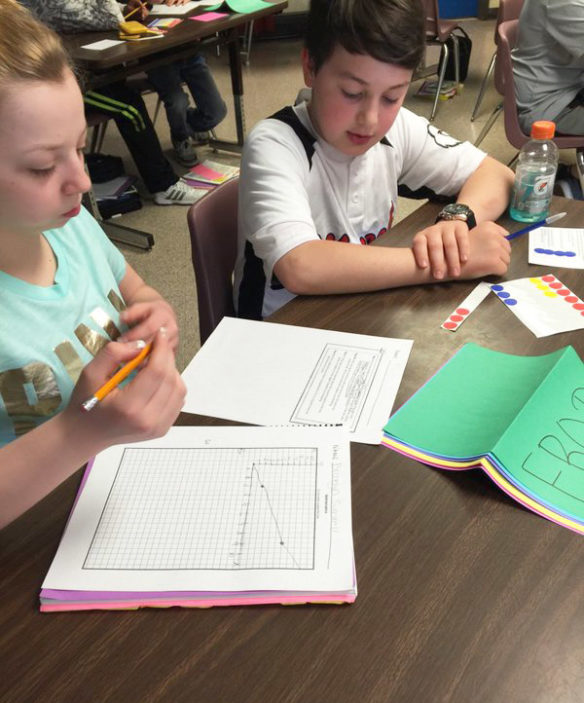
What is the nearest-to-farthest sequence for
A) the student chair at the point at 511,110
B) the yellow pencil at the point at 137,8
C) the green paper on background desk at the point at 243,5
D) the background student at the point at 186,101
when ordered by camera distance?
the student chair at the point at 511,110 → the yellow pencil at the point at 137,8 → the green paper on background desk at the point at 243,5 → the background student at the point at 186,101

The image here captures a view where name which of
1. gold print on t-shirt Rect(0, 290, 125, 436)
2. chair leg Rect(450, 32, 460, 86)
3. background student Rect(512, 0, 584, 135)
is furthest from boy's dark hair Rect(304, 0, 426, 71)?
chair leg Rect(450, 32, 460, 86)

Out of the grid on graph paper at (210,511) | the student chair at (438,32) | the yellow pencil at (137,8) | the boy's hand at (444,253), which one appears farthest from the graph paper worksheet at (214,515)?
the student chair at (438,32)

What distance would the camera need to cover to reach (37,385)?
0.85m

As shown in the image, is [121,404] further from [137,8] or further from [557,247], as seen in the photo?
[137,8]

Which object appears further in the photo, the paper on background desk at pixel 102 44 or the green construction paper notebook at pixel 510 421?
the paper on background desk at pixel 102 44

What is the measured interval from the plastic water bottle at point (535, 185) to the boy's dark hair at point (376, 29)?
0.96ft

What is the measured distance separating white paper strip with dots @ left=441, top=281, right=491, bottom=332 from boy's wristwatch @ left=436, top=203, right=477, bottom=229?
174mm

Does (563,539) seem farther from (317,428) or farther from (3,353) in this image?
(3,353)

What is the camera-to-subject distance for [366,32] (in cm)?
108

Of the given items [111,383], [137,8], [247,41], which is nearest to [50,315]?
[111,383]

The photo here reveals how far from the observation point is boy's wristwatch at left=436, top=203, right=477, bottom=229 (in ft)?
3.97

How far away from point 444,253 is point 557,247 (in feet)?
0.83

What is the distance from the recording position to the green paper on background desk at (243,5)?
10.7ft

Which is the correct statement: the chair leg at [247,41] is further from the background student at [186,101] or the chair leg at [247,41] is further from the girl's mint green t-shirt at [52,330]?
the girl's mint green t-shirt at [52,330]
